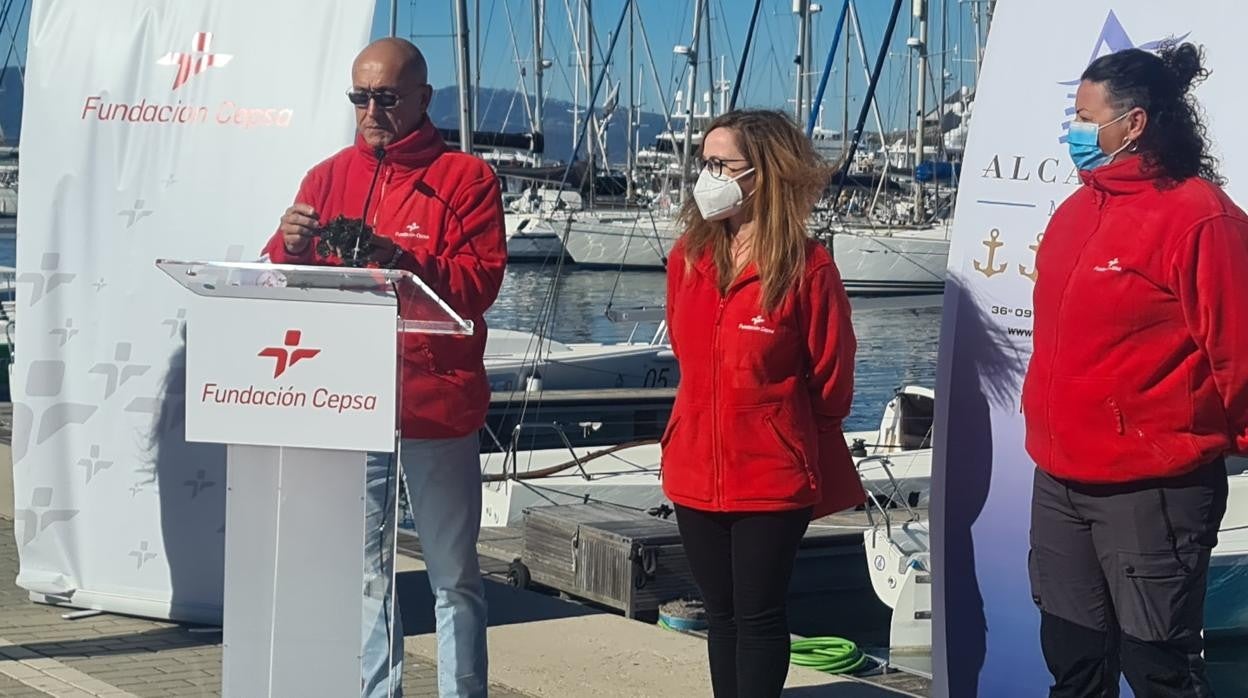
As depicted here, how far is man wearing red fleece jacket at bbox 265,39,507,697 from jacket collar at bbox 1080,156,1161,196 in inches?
65.5

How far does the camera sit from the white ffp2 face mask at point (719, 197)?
4.58 metres

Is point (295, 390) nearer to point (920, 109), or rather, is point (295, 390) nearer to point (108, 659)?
point (108, 659)

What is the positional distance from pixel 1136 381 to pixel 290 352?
2.02 meters

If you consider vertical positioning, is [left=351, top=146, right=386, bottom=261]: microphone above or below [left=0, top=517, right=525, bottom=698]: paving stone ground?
above

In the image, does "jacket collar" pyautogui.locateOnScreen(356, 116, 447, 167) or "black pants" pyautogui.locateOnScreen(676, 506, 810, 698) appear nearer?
"black pants" pyautogui.locateOnScreen(676, 506, 810, 698)

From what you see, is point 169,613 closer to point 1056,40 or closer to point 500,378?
point 1056,40

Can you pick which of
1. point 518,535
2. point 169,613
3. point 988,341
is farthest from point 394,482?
point 518,535

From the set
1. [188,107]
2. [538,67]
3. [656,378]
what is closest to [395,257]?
[188,107]

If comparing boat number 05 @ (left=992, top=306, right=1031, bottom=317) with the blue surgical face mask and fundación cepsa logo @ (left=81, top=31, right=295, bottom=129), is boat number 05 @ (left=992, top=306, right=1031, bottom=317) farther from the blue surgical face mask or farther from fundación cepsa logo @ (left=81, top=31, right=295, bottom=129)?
fundación cepsa logo @ (left=81, top=31, right=295, bottom=129)

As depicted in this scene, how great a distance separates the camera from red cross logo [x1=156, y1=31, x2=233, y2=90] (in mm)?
6352

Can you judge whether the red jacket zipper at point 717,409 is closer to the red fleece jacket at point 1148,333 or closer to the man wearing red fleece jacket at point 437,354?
the man wearing red fleece jacket at point 437,354

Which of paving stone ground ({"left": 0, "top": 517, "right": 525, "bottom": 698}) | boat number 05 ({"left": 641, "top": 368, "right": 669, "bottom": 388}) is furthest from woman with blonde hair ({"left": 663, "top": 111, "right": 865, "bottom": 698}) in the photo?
boat number 05 ({"left": 641, "top": 368, "right": 669, "bottom": 388})

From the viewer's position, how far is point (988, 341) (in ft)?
16.0

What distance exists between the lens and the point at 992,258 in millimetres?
4867
